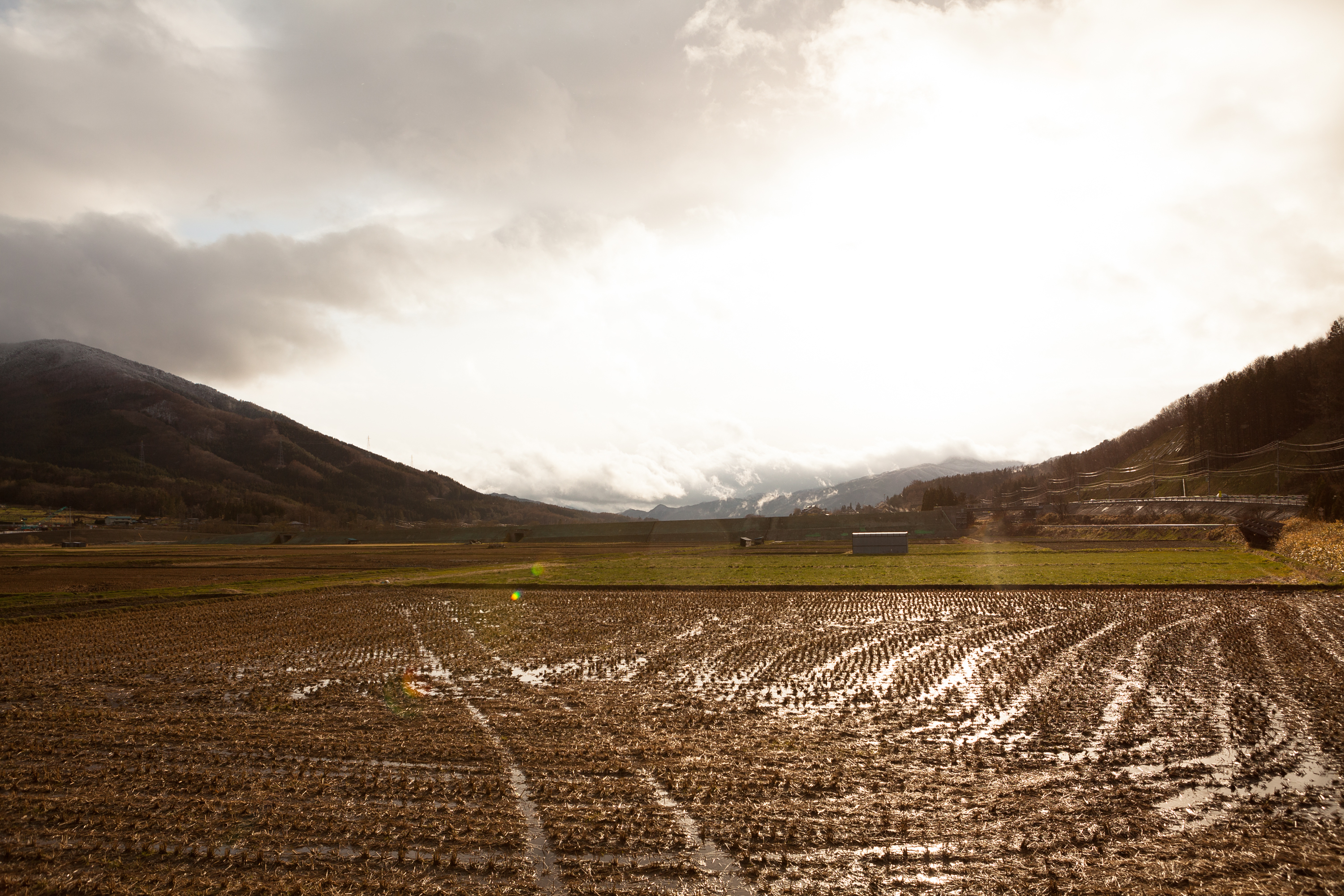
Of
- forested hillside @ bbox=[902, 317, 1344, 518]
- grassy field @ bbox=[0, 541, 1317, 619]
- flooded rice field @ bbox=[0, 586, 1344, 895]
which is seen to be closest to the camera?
flooded rice field @ bbox=[0, 586, 1344, 895]

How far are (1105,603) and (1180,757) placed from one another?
77.6 feet

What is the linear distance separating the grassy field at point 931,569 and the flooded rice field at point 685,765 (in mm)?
20673

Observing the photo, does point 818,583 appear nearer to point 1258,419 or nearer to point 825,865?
point 825,865

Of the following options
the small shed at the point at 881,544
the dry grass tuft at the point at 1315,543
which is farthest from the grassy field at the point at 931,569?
the dry grass tuft at the point at 1315,543

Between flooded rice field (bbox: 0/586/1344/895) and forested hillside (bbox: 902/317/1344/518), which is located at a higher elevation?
forested hillside (bbox: 902/317/1344/518)

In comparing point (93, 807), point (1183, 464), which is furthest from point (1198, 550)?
point (1183, 464)

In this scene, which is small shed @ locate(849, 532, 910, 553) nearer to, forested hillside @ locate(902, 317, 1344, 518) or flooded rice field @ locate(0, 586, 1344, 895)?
flooded rice field @ locate(0, 586, 1344, 895)

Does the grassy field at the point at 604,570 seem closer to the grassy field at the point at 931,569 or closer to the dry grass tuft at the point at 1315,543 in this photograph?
the grassy field at the point at 931,569

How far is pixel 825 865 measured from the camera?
26.5 feet

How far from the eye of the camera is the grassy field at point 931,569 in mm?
43781

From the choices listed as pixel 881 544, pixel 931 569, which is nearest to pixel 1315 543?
pixel 931 569

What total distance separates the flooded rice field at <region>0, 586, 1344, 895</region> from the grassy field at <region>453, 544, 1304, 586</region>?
20.7 meters

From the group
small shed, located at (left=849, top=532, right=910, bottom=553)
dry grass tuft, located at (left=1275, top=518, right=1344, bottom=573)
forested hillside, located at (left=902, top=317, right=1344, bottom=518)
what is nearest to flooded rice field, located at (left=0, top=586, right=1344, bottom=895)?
dry grass tuft, located at (left=1275, top=518, right=1344, bottom=573)

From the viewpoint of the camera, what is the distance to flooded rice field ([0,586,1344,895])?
806 centimetres
